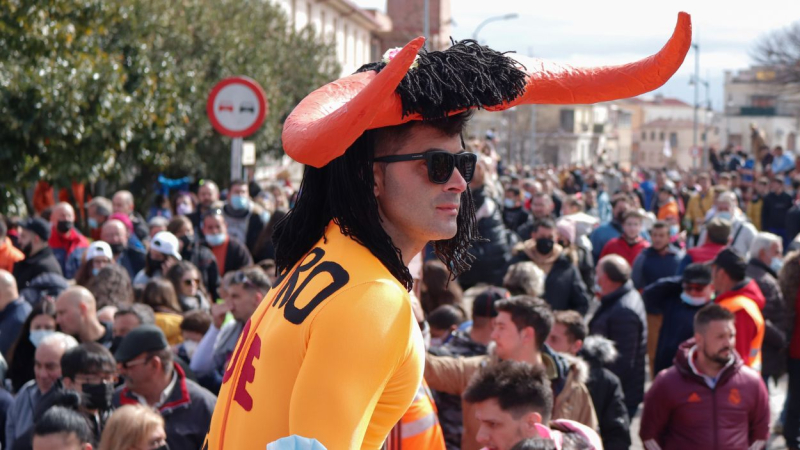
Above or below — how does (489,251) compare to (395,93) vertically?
below

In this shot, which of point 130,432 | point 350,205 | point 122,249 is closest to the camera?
point 350,205

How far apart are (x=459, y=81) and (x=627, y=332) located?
554 centimetres

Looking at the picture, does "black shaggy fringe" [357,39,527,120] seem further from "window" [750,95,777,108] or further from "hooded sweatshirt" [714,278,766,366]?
"window" [750,95,777,108]

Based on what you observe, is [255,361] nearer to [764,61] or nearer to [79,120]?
[79,120]

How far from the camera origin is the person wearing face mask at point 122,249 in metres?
9.89

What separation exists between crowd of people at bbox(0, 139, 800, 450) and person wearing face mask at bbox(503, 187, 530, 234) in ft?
11.9

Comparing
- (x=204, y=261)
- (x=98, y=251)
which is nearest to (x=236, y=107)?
(x=204, y=261)

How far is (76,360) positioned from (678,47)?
377 cm

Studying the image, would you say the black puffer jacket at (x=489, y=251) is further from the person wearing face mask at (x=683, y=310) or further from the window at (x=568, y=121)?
the window at (x=568, y=121)

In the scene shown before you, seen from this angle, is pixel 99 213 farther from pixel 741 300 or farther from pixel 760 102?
pixel 760 102

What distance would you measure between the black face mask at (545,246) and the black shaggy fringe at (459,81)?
727 cm

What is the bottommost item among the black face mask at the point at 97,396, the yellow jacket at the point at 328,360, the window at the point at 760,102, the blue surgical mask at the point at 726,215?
the black face mask at the point at 97,396

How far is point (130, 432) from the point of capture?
4582 millimetres

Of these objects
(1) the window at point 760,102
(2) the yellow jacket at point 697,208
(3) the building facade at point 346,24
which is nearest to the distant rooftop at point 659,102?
(1) the window at point 760,102
